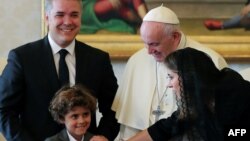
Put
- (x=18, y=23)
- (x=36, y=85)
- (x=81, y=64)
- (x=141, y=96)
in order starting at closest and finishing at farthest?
(x=36, y=85) < (x=81, y=64) < (x=141, y=96) < (x=18, y=23)

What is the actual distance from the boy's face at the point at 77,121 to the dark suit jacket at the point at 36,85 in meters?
0.08

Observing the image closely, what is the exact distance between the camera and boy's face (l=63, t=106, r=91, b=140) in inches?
78.2

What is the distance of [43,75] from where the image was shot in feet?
6.51

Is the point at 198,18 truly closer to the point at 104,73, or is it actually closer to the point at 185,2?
the point at 185,2

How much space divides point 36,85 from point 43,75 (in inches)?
2.3

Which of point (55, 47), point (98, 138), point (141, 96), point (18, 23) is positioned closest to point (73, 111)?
point (98, 138)

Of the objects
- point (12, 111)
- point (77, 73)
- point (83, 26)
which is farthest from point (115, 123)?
point (83, 26)

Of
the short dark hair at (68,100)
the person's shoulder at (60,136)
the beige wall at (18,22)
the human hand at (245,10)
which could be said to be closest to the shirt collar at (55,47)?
the short dark hair at (68,100)

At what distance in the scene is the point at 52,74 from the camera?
1998mm

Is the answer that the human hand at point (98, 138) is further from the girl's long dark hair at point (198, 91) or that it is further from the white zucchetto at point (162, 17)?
the white zucchetto at point (162, 17)

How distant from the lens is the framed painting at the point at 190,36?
2.99 meters

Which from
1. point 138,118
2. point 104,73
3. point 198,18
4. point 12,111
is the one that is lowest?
point 138,118

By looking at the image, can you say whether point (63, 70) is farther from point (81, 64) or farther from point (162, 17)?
point (162, 17)

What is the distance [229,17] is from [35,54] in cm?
157
